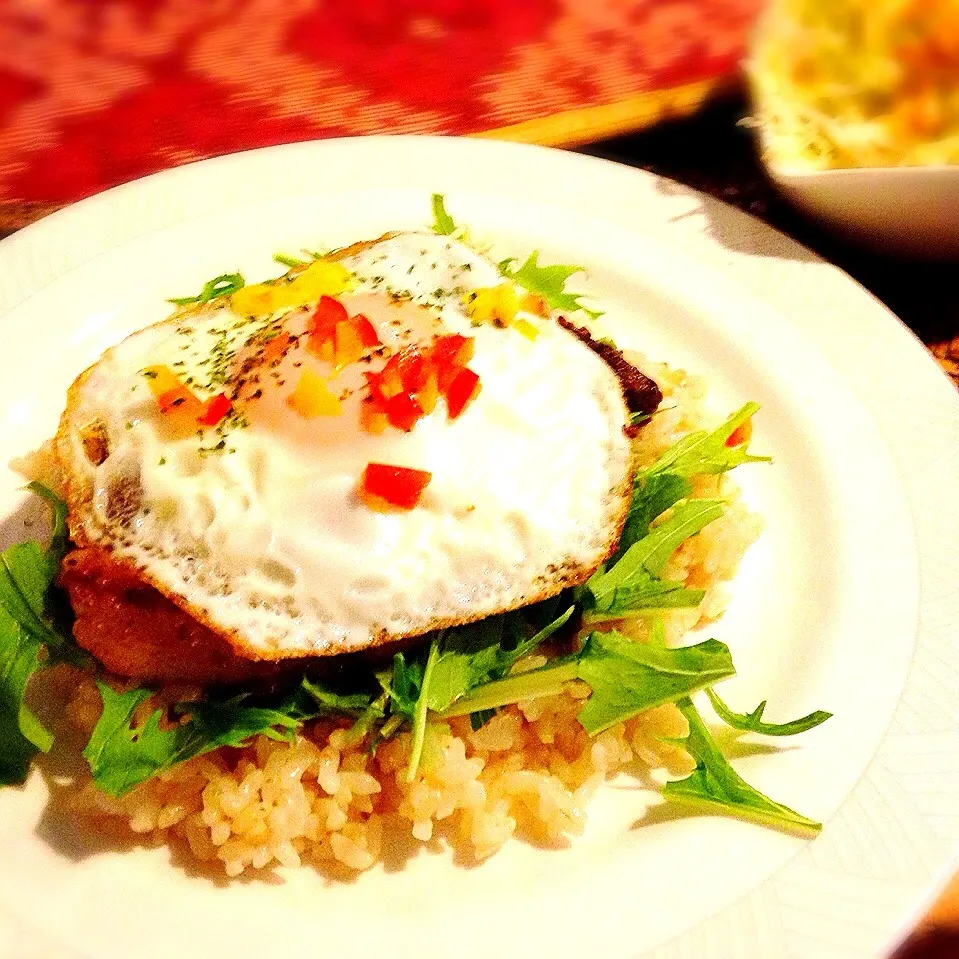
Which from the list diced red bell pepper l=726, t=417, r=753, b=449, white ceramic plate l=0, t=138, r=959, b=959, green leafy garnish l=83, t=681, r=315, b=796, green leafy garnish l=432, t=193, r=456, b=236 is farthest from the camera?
green leafy garnish l=432, t=193, r=456, b=236

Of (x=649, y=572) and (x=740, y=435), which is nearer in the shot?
(x=649, y=572)

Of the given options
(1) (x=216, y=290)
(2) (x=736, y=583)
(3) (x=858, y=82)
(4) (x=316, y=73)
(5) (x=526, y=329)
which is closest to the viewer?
(5) (x=526, y=329)

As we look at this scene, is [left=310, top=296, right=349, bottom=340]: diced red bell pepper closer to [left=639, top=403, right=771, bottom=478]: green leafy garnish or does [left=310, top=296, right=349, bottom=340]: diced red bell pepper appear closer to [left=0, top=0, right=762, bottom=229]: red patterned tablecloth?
[left=639, top=403, right=771, bottom=478]: green leafy garnish

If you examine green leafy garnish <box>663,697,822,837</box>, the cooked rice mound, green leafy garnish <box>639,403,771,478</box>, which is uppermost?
green leafy garnish <box>639,403,771,478</box>

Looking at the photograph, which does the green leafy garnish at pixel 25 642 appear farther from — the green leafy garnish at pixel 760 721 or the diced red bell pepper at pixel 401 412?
the green leafy garnish at pixel 760 721

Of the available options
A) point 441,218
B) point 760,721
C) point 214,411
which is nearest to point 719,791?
point 760,721

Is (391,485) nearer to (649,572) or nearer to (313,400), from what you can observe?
(313,400)

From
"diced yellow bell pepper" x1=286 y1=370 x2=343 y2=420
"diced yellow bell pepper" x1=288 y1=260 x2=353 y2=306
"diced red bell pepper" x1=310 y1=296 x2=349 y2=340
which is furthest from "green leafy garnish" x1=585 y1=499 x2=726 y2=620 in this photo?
"diced yellow bell pepper" x1=288 y1=260 x2=353 y2=306

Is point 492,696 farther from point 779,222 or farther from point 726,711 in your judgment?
point 779,222

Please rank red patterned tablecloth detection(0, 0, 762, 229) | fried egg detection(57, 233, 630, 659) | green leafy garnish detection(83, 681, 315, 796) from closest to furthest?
green leafy garnish detection(83, 681, 315, 796) → fried egg detection(57, 233, 630, 659) → red patterned tablecloth detection(0, 0, 762, 229)
